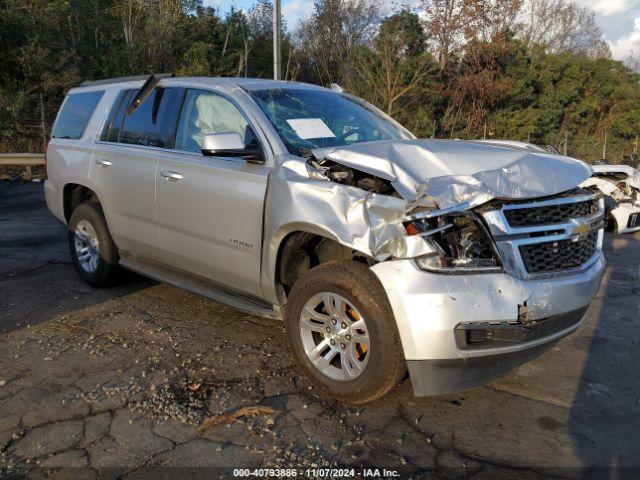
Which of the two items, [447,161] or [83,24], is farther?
[83,24]

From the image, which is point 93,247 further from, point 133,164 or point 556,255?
point 556,255

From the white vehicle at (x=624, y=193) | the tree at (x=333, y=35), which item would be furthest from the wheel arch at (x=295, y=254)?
the tree at (x=333, y=35)

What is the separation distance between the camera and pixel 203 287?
4391 millimetres

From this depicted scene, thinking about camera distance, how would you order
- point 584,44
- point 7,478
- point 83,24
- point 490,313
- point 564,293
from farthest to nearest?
point 584,44 → point 83,24 → point 564,293 → point 490,313 → point 7,478

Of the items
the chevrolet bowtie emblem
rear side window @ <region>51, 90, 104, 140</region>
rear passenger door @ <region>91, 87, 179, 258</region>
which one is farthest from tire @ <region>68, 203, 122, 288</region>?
the chevrolet bowtie emblem

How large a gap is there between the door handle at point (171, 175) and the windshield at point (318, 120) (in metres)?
0.82

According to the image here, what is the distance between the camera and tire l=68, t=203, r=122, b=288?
5.33 meters

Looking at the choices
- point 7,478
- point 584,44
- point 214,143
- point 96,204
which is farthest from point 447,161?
point 584,44

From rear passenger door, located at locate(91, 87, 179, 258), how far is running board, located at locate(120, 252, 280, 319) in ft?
0.40

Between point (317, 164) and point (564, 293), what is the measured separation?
1557mm

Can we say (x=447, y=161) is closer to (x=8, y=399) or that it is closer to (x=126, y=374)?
(x=126, y=374)

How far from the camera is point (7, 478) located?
2.66 m

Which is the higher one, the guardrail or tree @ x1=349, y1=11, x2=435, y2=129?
tree @ x1=349, y1=11, x2=435, y2=129

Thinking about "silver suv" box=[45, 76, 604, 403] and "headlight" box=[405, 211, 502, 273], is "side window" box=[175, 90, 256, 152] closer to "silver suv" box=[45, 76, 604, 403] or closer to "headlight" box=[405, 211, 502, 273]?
"silver suv" box=[45, 76, 604, 403]
